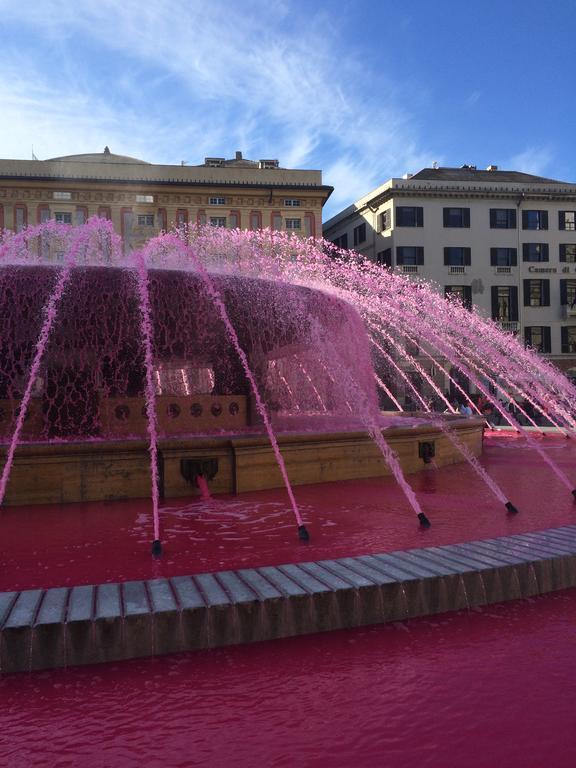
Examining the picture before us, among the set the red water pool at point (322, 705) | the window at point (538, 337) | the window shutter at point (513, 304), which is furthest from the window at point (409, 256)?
the red water pool at point (322, 705)

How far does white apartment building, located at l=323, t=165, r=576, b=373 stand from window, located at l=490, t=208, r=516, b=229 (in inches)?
2.9

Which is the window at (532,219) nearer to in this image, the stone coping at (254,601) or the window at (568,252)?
the window at (568,252)

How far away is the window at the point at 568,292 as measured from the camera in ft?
173

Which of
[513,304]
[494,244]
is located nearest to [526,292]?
[513,304]

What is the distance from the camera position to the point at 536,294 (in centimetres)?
5297

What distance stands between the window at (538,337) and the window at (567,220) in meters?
7.71

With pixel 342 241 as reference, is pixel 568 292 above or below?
below

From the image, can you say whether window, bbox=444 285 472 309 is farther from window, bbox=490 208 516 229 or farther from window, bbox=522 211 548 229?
window, bbox=522 211 548 229

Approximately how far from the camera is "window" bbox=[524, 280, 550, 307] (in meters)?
52.8

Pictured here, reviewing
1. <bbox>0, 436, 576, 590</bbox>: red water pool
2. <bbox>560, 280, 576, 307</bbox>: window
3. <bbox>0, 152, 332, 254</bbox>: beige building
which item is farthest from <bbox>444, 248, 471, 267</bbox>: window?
<bbox>0, 436, 576, 590</bbox>: red water pool

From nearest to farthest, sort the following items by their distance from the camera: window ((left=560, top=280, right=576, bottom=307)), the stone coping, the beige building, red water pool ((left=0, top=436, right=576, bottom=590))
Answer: the stone coping → red water pool ((left=0, top=436, right=576, bottom=590)) → the beige building → window ((left=560, top=280, right=576, bottom=307))

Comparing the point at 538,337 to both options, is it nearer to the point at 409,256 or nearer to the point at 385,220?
the point at 409,256

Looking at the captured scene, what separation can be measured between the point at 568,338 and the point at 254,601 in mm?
53336

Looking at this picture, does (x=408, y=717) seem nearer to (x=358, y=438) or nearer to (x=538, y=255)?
(x=358, y=438)
